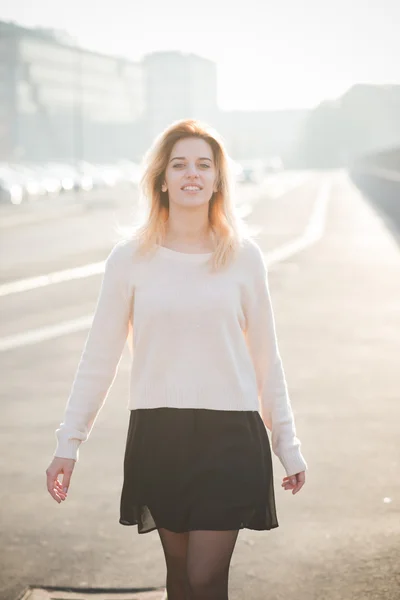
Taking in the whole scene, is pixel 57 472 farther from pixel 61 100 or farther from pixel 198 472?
pixel 61 100

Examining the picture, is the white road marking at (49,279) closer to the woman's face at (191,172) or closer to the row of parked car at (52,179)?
the woman's face at (191,172)

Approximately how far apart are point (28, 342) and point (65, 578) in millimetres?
7139

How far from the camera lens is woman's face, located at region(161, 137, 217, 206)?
12.0 ft

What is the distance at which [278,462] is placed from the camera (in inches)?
274

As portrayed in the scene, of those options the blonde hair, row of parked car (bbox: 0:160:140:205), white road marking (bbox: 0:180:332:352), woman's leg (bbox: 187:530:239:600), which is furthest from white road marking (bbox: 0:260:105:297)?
row of parked car (bbox: 0:160:140:205)

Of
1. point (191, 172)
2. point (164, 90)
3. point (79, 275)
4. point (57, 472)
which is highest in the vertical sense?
point (191, 172)

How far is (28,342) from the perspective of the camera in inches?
464

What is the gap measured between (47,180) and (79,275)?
1938 inches

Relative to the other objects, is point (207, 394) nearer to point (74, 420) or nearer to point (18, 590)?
point (74, 420)

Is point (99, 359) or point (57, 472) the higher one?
point (99, 359)

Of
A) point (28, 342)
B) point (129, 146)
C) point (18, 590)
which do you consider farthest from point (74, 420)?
point (129, 146)

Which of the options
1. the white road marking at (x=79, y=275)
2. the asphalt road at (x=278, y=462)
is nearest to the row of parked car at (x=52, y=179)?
the white road marking at (x=79, y=275)

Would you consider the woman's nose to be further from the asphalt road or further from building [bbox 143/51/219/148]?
Answer: building [bbox 143/51/219/148]

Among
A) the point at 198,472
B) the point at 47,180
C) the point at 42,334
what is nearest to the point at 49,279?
the point at 42,334
